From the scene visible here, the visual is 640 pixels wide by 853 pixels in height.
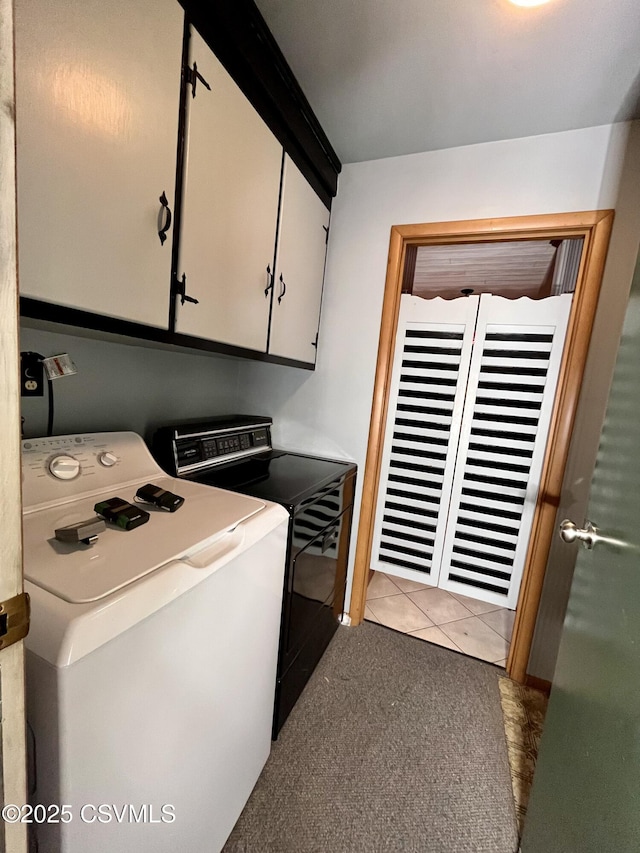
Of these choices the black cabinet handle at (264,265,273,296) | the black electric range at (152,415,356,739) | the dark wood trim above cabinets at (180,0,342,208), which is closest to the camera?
the dark wood trim above cabinets at (180,0,342,208)

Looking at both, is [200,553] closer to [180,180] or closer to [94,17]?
[180,180]

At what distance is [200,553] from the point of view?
0.79 meters

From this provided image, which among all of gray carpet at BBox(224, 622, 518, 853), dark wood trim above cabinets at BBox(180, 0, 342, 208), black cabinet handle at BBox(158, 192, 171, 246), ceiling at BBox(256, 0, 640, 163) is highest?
ceiling at BBox(256, 0, 640, 163)

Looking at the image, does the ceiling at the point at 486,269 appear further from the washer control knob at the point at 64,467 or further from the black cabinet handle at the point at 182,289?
the washer control knob at the point at 64,467

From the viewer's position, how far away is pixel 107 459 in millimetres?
1084

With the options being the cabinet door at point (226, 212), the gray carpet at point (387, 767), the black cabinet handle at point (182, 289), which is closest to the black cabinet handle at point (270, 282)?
the cabinet door at point (226, 212)

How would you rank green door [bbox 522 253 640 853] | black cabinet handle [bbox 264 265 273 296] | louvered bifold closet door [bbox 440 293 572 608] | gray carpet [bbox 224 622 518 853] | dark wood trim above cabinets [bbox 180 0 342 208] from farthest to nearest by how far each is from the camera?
louvered bifold closet door [bbox 440 293 572 608] < black cabinet handle [bbox 264 265 273 296] < gray carpet [bbox 224 622 518 853] < dark wood trim above cabinets [bbox 180 0 342 208] < green door [bbox 522 253 640 853]

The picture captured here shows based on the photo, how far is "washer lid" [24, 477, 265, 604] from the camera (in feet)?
2.00

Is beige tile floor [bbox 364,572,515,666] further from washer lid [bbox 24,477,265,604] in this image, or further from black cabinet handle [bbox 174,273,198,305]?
black cabinet handle [bbox 174,273,198,305]

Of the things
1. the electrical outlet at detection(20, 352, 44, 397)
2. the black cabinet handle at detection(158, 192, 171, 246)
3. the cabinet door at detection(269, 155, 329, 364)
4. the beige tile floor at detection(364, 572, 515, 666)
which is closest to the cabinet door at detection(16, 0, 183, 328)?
the black cabinet handle at detection(158, 192, 171, 246)

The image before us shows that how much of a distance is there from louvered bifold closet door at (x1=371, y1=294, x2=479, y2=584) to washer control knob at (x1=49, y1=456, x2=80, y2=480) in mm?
1588

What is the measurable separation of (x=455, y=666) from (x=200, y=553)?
1.68m

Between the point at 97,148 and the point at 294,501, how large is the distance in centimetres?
102

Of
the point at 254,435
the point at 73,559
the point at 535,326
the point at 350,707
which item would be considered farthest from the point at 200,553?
Result: the point at 535,326
